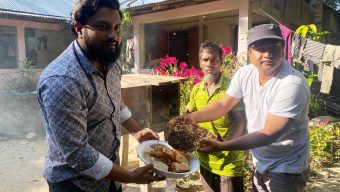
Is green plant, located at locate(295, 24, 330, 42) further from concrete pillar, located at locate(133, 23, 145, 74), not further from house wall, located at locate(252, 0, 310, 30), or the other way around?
concrete pillar, located at locate(133, 23, 145, 74)

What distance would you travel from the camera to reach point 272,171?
6.95 ft

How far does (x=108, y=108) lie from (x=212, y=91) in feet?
4.31

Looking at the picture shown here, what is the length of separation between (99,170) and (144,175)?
327mm

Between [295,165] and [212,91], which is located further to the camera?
[212,91]

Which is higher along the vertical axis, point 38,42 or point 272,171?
point 38,42

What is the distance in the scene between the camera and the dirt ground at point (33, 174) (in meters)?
4.08

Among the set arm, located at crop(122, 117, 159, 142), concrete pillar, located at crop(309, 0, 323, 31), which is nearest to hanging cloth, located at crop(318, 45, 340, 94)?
arm, located at crop(122, 117, 159, 142)

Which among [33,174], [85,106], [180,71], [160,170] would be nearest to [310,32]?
[180,71]

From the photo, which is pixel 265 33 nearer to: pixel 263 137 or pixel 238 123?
pixel 263 137

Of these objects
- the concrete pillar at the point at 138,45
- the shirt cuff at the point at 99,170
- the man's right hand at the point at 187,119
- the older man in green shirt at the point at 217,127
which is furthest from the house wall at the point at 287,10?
the shirt cuff at the point at 99,170

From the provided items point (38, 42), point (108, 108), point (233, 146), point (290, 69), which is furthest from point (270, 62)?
point (38, 42)

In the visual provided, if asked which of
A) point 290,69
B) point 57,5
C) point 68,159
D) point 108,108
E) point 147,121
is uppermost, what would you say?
point 57,5

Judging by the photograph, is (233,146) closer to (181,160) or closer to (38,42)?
(181,160)

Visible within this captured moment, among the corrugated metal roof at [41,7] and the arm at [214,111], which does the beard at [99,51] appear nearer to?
the arm at [214,111]
